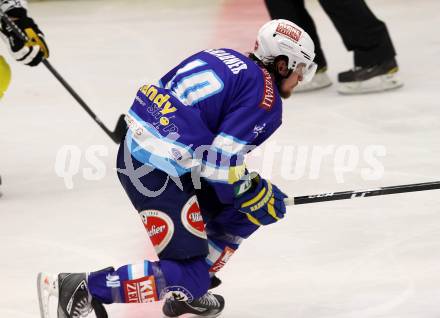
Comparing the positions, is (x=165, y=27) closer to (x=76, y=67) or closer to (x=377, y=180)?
(x=76, y=67)

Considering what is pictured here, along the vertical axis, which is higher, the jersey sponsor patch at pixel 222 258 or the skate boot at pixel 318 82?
the jersey sponsor patch at pixel 222 258

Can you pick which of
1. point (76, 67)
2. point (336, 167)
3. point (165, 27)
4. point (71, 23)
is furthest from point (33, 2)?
point (336, 167)

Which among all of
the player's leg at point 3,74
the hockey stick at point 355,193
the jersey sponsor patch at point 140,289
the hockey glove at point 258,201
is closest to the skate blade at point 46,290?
the jersey sponsor patch at point 140,289

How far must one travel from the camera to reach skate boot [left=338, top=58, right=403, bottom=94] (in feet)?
16.8

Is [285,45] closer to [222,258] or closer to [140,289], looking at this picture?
[222,258]

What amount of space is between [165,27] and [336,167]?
2683 millimetres

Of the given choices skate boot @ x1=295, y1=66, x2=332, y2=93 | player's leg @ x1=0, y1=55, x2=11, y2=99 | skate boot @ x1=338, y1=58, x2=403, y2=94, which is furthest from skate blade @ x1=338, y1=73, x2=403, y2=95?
player's leg @ x1=0, y1=55, x2=11, y2=99

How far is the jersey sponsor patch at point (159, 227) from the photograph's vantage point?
2.67m

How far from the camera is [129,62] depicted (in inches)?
229

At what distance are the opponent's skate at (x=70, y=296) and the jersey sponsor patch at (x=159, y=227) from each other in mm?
221

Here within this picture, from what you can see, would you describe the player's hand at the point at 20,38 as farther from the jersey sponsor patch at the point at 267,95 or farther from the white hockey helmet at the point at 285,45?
the jersey sponsor patch at the point at 267,95

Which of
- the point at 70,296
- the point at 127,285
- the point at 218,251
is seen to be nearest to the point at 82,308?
the point at 70,296

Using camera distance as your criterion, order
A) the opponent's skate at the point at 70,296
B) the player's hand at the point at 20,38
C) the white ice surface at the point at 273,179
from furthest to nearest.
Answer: the player's hand at the point at 20,38
the white ice surface at the point at 273,179
the opponent's skate at the point at 70,296

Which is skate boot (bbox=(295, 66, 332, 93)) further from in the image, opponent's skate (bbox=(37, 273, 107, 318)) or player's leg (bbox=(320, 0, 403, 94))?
opponent's skate (bbox=(37, 273, 107, 318))
